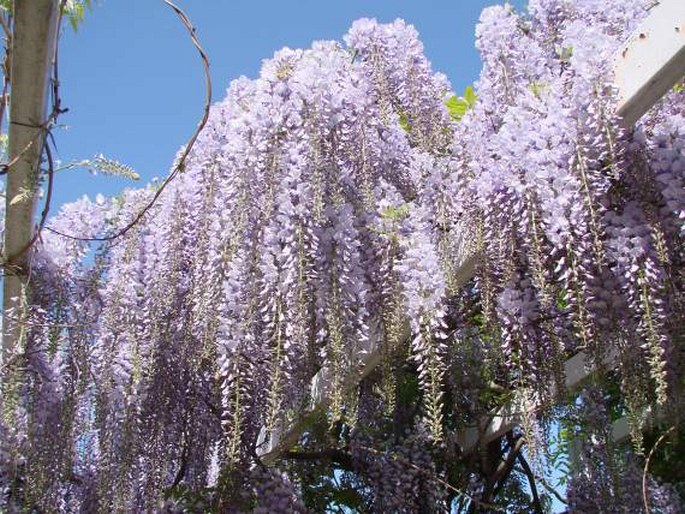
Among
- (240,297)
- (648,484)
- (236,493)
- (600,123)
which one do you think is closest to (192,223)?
(240,297)

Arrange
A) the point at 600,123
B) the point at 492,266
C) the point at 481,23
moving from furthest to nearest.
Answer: the point at 481,23 < the point at 492,266 < the point at 600,123

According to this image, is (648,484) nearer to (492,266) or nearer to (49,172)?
(492,266)

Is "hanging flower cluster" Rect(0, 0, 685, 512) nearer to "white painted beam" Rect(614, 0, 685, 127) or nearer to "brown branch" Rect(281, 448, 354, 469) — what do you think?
"white painted beam" Rect(614, 0, 685, 127)

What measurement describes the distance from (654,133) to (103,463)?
8.86ft

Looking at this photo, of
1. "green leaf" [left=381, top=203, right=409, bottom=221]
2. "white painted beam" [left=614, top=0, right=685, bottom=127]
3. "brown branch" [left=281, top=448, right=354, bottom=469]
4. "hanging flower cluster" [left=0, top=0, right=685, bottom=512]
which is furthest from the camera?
"brown branch" [left=281, top=448, right=354, bottom=469]

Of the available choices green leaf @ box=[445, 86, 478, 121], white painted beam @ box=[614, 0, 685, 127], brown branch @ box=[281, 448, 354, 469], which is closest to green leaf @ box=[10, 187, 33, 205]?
white painted beam @ box=[614, 0, 685, 127]

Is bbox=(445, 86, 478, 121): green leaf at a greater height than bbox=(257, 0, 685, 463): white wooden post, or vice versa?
bbox=(445, 86, 478, 121): green leaf

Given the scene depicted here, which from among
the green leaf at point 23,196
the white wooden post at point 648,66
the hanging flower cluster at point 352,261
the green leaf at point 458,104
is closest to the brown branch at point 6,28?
the green leaf at point 23,196

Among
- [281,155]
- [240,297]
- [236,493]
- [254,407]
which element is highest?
[281,155]

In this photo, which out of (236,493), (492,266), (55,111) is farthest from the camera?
(236,493)

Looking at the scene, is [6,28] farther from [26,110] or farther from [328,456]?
[328,456]

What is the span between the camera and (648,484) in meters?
4.19

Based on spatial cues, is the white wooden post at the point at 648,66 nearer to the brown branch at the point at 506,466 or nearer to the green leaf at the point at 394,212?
the green leaf at the point at 394,212

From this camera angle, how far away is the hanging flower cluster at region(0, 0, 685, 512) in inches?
99.7
